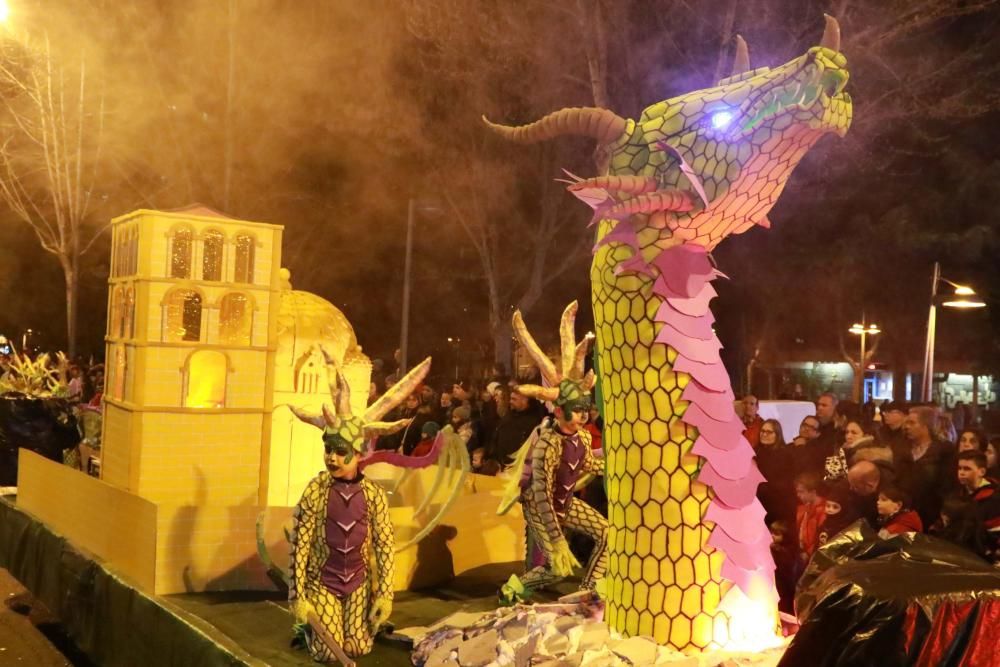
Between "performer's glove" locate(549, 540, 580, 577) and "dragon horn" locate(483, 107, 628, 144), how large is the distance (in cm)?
245

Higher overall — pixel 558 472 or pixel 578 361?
pixel 578 361

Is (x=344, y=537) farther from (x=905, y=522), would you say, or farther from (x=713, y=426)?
(x=905, y=522)

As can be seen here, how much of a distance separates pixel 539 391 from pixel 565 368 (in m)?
0.25

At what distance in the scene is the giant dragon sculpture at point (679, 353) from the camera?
11.6 feet

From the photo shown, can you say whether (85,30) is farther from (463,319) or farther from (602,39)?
(463,319)

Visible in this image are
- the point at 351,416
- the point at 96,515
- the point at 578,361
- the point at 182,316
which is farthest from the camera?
the point at 182,316

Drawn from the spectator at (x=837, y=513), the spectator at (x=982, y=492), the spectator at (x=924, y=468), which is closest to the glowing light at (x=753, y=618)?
the spectator at (x=982, y=492)

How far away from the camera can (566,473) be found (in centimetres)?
547

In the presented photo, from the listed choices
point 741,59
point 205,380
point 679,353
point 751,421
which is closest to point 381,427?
point 679,353

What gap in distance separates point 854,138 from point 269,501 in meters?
8.11

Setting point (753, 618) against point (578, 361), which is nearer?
point (753, 618)

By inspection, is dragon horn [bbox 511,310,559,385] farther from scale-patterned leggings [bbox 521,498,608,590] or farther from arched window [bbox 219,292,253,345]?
arched window [bbox 219,292,253,345]

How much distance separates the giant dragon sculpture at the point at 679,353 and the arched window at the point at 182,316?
11.3ft

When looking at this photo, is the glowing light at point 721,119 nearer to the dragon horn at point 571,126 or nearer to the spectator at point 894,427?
the dragon horn at point 571,126
